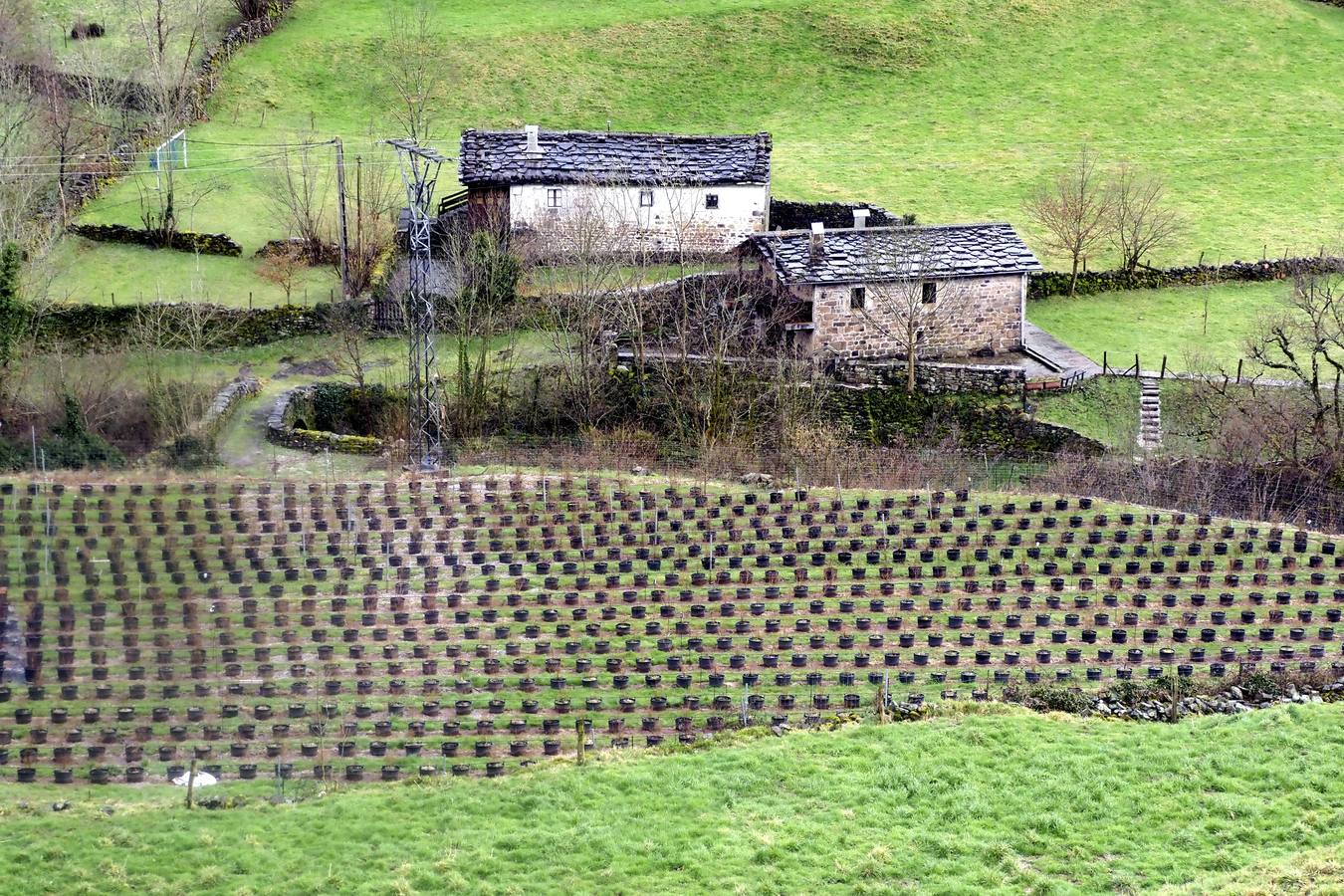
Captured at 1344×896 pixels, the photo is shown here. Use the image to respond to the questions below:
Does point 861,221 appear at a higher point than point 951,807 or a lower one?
→ higher

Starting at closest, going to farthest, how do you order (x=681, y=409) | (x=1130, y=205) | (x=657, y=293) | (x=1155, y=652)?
(x=1155, y=652), (x=681, y=409), (x=657, y=293), (x=1130, y=205)

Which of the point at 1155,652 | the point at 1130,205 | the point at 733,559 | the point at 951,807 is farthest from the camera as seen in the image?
the point at 1130,205

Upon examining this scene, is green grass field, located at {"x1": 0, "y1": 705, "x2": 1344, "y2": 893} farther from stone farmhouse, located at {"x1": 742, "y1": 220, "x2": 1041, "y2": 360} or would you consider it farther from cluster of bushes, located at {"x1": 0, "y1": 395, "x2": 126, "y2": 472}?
stone farmhouse, located at {"x1": 742, "y1": 220, "x2": 1041, "y2": 360}

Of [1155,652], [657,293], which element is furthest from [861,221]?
[1155,652]

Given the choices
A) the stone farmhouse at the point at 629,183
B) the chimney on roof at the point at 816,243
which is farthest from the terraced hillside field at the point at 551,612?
the stone farmhouse at the point at 629,183

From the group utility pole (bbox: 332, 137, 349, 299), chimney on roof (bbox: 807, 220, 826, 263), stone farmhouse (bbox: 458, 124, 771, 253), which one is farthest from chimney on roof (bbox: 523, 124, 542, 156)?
chimney on roof (bbox: 807, 220, 826, 263)

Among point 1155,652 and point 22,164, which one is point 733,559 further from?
point 22,164

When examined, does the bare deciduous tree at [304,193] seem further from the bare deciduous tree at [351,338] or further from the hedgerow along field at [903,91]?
the bare deciduous tree at [351,338]
